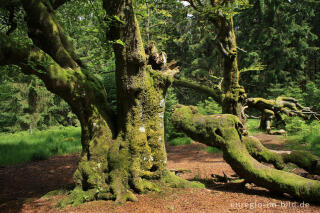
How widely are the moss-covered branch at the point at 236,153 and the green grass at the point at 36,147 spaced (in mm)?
7471

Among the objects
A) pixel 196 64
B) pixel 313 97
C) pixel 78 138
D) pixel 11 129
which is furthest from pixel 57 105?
pixel 313 97

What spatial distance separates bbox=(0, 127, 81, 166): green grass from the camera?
883cm

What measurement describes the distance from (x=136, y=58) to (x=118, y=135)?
1.64m

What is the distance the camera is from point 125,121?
4316 millimetres

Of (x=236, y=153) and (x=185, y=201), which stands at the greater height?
(x=236, y=153)

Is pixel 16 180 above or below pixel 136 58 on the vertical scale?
below

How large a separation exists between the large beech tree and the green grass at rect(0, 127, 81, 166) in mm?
6123

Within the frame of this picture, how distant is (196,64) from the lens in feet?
81.2

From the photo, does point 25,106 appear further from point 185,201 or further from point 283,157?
point 283,157

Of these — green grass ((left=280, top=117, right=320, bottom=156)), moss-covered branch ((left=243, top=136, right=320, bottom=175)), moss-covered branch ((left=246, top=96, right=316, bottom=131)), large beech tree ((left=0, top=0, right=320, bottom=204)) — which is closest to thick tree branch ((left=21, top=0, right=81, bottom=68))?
large beech tree ((left=0, top=0, right=320, bottom=204))

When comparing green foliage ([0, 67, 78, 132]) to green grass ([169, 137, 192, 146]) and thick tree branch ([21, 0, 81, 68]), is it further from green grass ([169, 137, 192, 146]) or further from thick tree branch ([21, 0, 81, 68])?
thick tree branch ([21, 0, 81, 68])

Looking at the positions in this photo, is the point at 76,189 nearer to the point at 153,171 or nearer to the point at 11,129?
the point at 153,171

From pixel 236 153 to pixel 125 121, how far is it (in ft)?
7.37

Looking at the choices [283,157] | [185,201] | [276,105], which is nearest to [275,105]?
[276,105]
